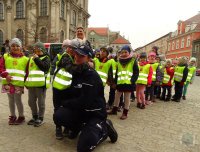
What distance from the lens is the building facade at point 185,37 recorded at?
48.0 m

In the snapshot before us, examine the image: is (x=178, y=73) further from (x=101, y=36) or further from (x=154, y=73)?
(x=101, y=36)

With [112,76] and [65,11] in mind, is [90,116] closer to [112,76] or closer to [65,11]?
[112,76]

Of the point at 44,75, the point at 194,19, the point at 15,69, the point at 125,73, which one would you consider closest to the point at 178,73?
the point at 125,73

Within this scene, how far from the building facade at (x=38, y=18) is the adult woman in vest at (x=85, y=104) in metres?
29.5

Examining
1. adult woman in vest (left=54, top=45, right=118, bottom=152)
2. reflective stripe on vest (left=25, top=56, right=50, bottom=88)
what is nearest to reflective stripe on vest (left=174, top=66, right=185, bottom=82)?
adult woman in vest (left=54, top=45, right=118, bottom=152)

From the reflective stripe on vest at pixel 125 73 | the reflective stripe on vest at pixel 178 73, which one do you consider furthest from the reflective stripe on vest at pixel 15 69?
the reflective stripe on vest at pixel 178 73

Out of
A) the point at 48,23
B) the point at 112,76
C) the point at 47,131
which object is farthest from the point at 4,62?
the point at 48,23

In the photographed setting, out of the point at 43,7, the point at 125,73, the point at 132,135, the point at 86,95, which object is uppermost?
the point at 43,7

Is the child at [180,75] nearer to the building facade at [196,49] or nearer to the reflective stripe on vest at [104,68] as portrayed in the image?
the reflective stripe on vest at [104,68]

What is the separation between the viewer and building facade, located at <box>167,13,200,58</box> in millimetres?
48031

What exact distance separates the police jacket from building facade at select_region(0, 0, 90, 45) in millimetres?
29589

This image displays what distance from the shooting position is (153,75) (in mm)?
7402

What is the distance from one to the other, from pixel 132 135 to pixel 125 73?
1658mm

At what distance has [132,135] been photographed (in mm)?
4250
